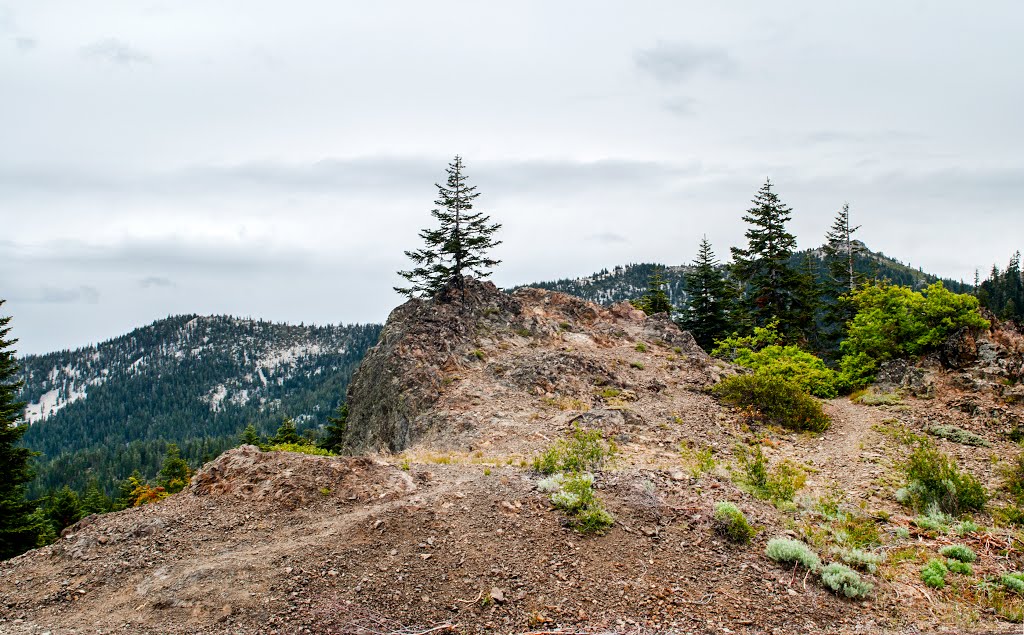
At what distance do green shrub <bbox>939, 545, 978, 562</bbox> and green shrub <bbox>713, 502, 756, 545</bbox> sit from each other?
317 cm

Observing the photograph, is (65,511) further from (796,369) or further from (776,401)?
(796,369)

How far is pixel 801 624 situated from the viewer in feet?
23.7

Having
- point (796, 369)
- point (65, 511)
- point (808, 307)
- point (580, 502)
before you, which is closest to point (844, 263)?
point (808, 307)

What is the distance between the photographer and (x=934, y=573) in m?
8.43

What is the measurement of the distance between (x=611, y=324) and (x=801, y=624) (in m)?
26.7

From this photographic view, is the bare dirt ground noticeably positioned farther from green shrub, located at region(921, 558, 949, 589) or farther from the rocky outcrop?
the rocky outcrop

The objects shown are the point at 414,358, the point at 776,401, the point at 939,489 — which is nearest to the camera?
the point at 939,489

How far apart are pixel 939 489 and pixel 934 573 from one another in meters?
3.82

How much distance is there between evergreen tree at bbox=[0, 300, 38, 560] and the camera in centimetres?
2525

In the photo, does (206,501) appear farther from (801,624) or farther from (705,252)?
(705,252)

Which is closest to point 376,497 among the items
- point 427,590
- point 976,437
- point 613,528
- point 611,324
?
point 427,590

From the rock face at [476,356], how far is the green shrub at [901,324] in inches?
270

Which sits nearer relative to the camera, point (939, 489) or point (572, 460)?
point (939, 489)

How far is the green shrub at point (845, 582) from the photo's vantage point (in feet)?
25.9
